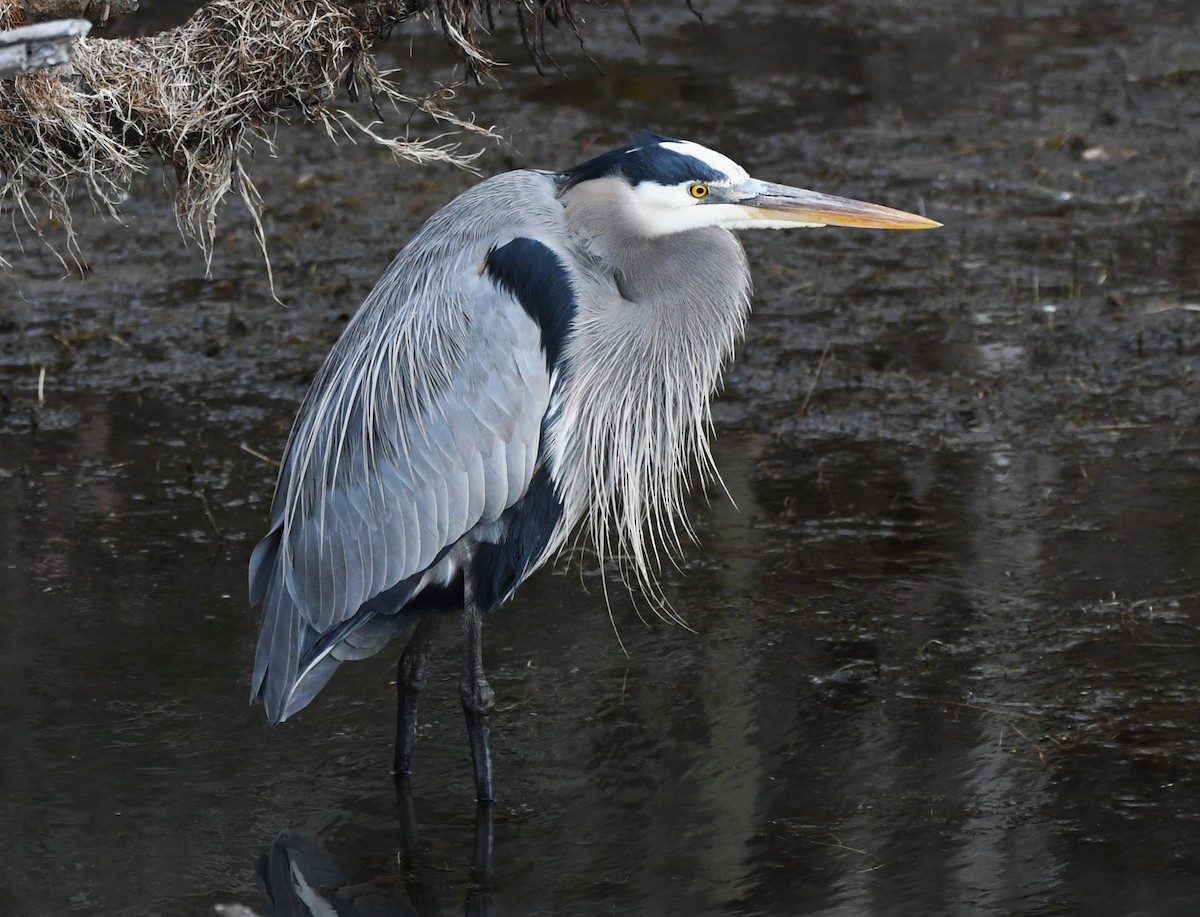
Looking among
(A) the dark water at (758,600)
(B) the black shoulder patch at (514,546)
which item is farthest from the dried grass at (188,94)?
(A) the dark water at (758,600)

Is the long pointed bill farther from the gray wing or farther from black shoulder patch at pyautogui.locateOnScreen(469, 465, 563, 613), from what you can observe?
black shoulder patch at pyautogui.locateOnScreen(469, 465, 563, 613)

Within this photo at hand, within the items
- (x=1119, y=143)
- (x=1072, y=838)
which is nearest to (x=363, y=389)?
(x=1072, y=838)

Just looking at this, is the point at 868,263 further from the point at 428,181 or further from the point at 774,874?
the point at 774,874

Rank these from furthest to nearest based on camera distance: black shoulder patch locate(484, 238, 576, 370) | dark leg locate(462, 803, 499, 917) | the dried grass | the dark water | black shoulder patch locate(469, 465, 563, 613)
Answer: the dried grass, black shoulder patch locate(469, 465, 563, 613), black shoulder patch locate(484, 238, 576, 370), the dark water, dark leg locate(462, 803, 499, 917)

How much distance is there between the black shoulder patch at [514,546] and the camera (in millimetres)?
4215

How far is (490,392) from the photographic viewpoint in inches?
161

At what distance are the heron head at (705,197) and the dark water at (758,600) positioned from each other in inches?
50.6

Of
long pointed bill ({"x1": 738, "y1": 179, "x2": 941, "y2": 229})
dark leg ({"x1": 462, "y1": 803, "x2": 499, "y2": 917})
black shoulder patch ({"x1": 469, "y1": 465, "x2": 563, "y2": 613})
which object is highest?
long pointed bill ({"x1": 738, "y1": 179, "x2": 941, "y2": 229})

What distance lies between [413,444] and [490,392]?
9.8 inches

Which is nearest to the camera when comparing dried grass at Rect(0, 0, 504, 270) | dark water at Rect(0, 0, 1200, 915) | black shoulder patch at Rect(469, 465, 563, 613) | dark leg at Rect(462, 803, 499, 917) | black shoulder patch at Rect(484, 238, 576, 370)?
dark leg at Rect(462, 803, 499, 917)

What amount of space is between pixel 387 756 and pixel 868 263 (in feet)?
13.3

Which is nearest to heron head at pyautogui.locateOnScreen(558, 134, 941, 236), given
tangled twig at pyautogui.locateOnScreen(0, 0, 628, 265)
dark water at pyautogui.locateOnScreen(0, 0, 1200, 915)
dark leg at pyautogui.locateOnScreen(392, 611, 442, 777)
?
tangled twig at pyautogui.locateOnScreen(0, 0, 628, 265)

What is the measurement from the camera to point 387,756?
4.38 meters

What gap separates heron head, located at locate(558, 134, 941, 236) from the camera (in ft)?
13.5
